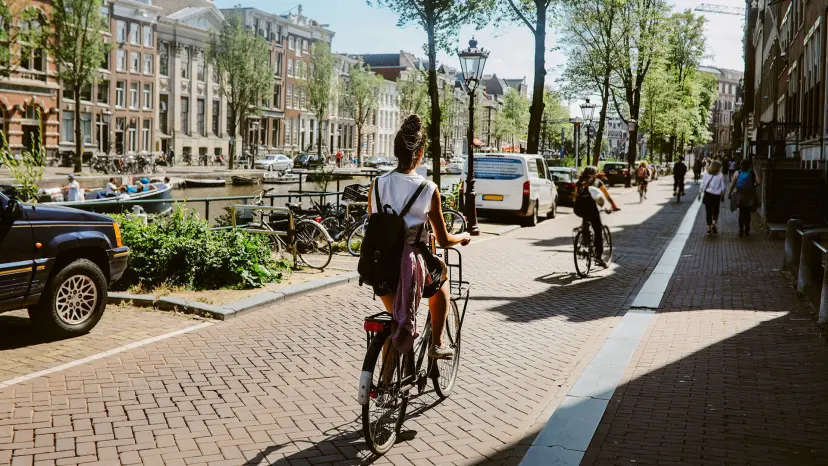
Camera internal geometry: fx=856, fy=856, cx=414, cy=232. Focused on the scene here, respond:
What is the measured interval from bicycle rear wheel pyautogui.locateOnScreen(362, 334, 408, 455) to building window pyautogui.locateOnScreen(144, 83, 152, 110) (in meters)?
62.6

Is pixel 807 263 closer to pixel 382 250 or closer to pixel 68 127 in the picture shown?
pixel 382 250

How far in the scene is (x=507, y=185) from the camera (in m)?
21.9

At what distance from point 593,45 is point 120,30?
111 ft

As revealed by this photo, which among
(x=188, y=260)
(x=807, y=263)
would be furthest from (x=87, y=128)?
(x=807, y=263)

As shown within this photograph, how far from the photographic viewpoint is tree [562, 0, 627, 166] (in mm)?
48312

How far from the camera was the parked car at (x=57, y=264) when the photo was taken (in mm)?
7094

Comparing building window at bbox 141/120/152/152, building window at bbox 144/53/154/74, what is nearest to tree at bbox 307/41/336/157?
building window at bbox 144/53/154/74

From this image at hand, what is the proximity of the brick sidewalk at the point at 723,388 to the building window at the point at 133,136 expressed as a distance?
187ft

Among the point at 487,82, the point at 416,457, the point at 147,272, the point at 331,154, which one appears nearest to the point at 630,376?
the point at 416,457

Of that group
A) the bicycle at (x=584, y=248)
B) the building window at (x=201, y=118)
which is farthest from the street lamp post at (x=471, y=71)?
the building window at (x=201, y=118)

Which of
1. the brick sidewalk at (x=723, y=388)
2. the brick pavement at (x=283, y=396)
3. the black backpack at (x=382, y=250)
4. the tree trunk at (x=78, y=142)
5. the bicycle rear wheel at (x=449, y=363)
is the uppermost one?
the tree trunk at (x=78, y=142)

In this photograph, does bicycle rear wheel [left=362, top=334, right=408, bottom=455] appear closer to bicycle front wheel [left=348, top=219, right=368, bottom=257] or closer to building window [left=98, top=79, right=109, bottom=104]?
bicycle front wheel [left=348, top=219, right=368, bottom=257]

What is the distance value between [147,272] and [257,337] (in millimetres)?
2830

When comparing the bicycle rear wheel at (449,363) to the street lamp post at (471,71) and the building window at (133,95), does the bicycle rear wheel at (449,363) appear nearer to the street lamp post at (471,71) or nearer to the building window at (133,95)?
the street lamp post at (471,71)
